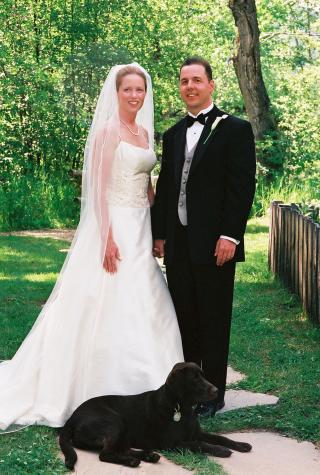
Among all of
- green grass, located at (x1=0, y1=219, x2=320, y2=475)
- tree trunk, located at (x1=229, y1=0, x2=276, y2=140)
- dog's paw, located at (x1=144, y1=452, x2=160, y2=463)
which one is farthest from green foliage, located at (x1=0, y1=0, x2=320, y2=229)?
dog's paw, located at (x1=144, y1=452, x2=160, y2=463)

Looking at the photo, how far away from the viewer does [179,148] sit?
467 centimetres

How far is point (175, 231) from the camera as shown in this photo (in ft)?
15.4

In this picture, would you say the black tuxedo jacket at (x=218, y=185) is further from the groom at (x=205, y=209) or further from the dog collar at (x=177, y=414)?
the dog collar at (x=177, y=414)

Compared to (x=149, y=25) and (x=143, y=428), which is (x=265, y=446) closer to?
(x=143, y=428)

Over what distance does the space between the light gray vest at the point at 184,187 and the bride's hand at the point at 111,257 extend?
442mm

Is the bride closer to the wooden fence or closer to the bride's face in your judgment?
the bride's face

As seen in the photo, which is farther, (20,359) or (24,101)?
(24,101)

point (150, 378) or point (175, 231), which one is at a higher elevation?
point (175, 231)

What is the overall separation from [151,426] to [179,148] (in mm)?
1642

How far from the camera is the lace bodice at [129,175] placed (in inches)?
188

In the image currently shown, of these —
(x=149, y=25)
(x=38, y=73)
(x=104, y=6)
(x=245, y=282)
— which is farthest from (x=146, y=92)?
(x=149, y=25)

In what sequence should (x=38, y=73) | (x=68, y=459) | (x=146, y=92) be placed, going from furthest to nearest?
1. (x=38, y=73)
2. (x=146, y=92)
3. (x=68, y=459)

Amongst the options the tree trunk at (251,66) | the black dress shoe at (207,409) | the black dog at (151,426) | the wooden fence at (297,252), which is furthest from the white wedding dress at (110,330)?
the tree trunk at (251,66)

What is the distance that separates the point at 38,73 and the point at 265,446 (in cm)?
1194
